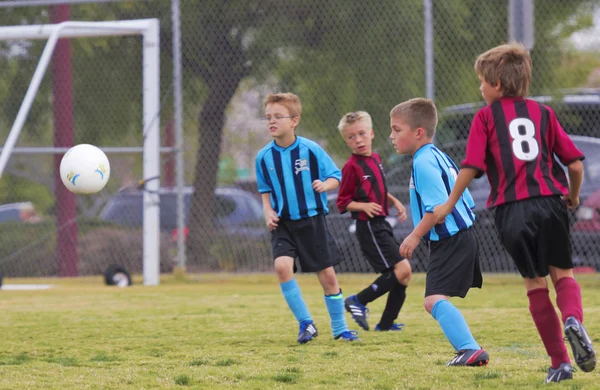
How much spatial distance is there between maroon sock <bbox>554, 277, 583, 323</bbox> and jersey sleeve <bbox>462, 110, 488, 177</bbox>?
607 mm

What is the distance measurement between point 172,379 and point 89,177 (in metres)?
2.48

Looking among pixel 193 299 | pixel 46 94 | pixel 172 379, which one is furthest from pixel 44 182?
pixel 172 379

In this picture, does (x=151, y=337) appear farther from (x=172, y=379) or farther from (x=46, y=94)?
(x=46, y=94)

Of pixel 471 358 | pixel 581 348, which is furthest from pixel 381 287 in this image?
pixel 581 348

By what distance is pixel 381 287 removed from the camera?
22.0 feet

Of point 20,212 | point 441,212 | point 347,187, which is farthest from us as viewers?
point 20,212

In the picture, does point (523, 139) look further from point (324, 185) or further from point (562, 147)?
point (324, 185)

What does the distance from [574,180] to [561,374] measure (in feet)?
2.85

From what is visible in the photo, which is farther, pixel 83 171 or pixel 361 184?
pixel 361 184

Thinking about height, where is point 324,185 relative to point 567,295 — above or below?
above

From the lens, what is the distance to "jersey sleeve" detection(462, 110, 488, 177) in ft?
13.8

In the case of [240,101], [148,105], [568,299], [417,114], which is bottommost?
[568,299]

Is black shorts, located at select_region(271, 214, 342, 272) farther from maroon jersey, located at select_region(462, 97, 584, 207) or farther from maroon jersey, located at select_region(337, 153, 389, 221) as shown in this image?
maroon jersey, located at select_region(462, 97, 584, 207)

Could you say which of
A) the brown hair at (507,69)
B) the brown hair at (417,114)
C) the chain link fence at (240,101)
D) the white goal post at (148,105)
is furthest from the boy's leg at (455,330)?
the white goal post at (148,105)
